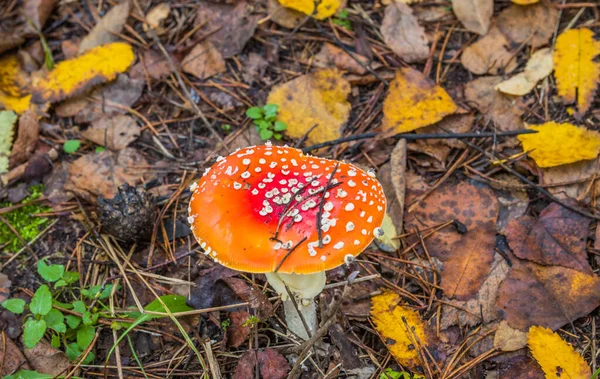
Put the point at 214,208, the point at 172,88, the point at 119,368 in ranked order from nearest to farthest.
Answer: the point at 214,208 < the point at 119,368 < the point at 172,88

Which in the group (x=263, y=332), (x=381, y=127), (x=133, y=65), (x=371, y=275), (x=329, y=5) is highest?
(x=329, y=5)

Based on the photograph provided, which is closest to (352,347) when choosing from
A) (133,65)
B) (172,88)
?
(172,88)

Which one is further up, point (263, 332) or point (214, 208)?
point (214, 208)

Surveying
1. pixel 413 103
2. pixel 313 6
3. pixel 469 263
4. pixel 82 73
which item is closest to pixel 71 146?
pixel 82 73

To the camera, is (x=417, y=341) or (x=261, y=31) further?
(x=261, y=31)

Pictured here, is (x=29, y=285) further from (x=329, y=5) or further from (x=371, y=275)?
(x=329, y=5)

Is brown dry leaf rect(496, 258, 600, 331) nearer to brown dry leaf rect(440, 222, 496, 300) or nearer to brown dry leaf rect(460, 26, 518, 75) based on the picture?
brown dry leaf rect(440, 222, 496, 300)
